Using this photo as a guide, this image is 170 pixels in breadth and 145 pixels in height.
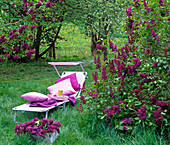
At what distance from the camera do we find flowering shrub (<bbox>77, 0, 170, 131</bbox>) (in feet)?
8.71

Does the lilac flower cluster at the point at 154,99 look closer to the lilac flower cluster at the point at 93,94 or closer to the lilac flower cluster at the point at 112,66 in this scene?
the lilac flower cluster at the point at 112,66

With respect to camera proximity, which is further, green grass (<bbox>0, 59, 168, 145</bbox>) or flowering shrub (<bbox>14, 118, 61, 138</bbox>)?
flowering shrub (<bbox>14, 118, 61, 138</bbox>)

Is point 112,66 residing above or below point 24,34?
below

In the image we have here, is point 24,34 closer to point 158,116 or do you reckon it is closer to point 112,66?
point 112,66

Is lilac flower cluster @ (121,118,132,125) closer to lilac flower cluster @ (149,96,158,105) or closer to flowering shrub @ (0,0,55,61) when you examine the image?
lilac flower cluster @ (149,96,158,105)

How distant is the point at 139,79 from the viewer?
9.93ft

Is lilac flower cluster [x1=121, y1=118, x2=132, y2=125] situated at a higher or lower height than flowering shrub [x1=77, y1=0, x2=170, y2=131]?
lower

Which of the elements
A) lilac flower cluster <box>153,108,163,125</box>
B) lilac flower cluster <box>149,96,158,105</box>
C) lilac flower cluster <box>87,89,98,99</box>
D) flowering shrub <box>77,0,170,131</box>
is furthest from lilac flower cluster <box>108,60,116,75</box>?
lilac flower cluster <box>153,108,163,125</box>

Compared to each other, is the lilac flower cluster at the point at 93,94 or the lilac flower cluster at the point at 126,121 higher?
the lilac flower cluster at the point at 93,94

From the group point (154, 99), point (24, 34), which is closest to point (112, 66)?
point (154, 99)

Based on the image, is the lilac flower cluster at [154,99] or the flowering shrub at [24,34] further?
the flowering shrub at [24,34]

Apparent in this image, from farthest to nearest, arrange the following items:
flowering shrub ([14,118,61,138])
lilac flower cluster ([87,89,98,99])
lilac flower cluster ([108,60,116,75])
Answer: lilac flower cluster ([87,89,98,99]), lilac flower cluster ([108,60,116,75]), flowering shrub ([14,118,61,138])

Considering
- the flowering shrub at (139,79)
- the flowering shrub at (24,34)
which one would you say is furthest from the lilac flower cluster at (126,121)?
the flowering shrub at (24,34)

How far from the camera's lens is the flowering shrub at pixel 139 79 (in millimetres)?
2656
